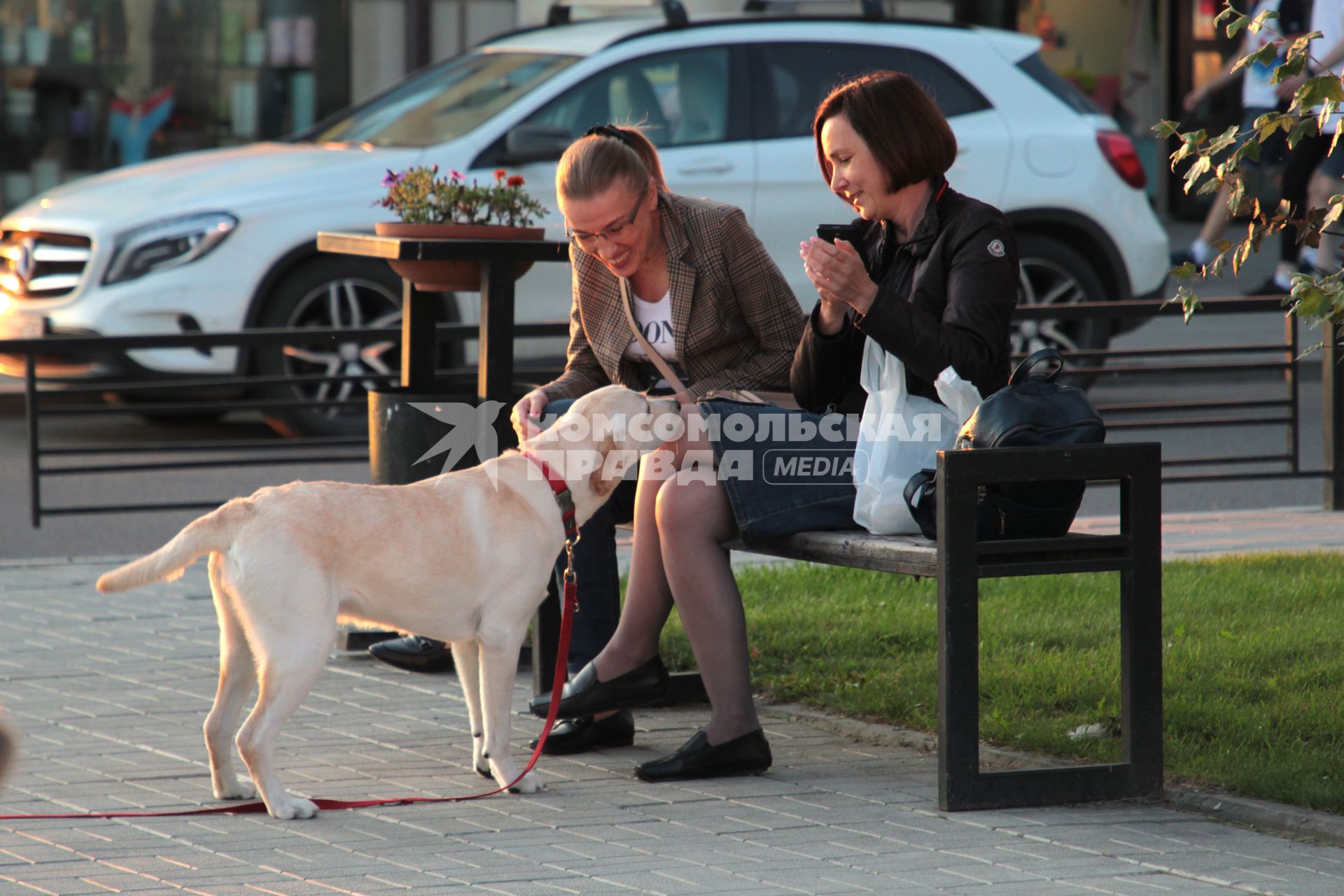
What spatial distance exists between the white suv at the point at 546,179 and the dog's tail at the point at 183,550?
5117mm

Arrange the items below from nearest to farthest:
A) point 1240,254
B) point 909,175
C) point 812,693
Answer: point 1240,254 → point 909,175 → point 812,693

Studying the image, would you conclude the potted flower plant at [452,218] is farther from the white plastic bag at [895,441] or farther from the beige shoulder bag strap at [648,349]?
the white plastic bag at [895,441]

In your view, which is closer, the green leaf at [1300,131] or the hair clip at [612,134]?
the green leaf at [1300,131]

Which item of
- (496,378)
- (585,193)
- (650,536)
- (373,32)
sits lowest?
(650,536)

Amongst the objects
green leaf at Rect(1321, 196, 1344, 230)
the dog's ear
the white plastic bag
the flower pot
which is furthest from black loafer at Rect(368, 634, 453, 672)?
green leaf at Rect(1321, 196, 1344, 230)

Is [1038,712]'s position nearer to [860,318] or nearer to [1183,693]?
[1183,693]

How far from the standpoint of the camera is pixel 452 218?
223 inches

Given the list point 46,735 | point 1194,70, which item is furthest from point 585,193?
point 1194,70

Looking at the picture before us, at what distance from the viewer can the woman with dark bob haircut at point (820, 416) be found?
4.49 m

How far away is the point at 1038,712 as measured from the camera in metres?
5.03

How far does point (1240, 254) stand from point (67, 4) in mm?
14135

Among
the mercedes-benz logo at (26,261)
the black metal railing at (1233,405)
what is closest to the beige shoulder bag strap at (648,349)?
the black metal railing at (1233,405)

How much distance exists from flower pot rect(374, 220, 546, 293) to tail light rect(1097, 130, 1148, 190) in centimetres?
648

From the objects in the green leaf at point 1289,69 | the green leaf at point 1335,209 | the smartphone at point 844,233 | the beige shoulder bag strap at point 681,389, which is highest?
the green leaf at point 1289,69
